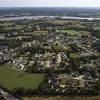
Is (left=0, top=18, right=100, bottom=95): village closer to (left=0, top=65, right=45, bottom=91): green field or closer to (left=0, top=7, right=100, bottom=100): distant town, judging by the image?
(left=0, top=7, right=100, bottom=100): distant town

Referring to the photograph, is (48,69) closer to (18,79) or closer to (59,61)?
(18,79)

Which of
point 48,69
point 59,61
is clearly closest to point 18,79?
point 48,69

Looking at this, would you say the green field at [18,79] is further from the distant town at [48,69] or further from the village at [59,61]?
the village at [59,61]

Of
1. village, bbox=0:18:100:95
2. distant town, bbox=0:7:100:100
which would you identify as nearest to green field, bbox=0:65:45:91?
distant town, bbox=0:7:100:100

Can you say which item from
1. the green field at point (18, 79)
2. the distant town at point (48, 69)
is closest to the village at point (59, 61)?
the distant town at point (48, 69)

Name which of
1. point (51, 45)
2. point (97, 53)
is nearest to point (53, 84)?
point (97, 53)

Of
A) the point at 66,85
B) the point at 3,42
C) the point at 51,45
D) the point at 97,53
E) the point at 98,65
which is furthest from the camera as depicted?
the point at 3,42

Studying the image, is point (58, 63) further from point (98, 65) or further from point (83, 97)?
point (83, 97)

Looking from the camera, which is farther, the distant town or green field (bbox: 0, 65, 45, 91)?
green field (bbox: 0, 65, 45, 91)

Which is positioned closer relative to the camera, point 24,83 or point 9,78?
point 24,83
